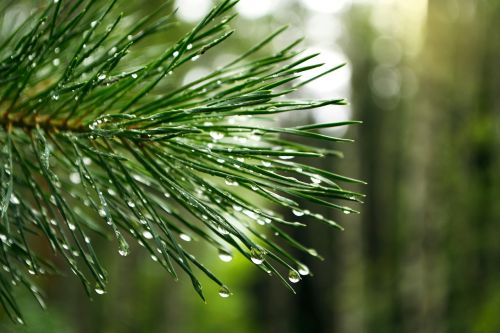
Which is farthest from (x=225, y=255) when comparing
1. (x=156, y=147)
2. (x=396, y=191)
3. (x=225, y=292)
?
(x=396, y=191)

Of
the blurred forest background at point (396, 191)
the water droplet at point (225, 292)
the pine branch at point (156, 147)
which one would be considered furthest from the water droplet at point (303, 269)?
the blurred forest background at point (396, 191)

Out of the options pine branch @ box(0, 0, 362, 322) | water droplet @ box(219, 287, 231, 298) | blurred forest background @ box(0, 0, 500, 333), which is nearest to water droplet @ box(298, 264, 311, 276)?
pine branch @ box(0, 0, 362, 322)

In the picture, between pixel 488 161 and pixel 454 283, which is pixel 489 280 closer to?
pixel 454 283

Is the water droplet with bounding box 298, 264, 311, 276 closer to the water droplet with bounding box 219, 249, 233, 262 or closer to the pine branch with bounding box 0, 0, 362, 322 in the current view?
the pine branch with bounding box 0, 0, 362, 322

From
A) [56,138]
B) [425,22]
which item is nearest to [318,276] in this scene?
[425,22]

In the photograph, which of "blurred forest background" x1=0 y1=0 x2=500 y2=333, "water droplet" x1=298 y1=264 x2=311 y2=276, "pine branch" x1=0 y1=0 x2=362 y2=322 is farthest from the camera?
"blurred forest background" x1=0 y1=0 x2=500 y2=333

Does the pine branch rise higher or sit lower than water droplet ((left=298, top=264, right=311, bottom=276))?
higher
